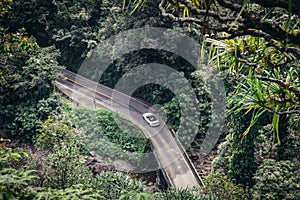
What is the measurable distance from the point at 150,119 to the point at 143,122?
375mm

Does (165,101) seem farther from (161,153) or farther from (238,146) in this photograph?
(238,146)

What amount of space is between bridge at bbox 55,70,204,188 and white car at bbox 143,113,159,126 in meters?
0.18

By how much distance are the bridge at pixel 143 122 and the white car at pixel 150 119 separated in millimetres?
185

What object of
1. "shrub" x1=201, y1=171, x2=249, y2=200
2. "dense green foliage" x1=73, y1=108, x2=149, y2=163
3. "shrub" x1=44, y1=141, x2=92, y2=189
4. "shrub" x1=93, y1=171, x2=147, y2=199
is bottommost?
"dense green foliage" x1=73, y1=108, x2=149, y2=163

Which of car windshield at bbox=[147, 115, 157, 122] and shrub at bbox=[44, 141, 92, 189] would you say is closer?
shrub at bbox=[44, 141, 92, 189]

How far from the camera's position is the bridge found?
38.7ft

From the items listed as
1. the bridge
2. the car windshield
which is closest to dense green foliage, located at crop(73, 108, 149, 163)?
the bridge

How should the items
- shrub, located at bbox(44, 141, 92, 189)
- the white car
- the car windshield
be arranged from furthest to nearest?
the car windshield < the white car < shrub, located at bbox(44, 141, 92, 189)

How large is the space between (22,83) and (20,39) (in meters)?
7.85

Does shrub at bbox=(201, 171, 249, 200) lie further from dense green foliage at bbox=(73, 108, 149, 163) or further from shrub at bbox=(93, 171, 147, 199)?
dense green foliage at bbox=(73, 108, 149, 163)

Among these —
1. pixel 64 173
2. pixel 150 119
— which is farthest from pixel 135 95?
pixel 64 173

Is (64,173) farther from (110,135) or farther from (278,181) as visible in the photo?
(110,135)

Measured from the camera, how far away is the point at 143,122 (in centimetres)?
1521

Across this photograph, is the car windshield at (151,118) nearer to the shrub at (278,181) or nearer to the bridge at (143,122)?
the bridge at (143,122)
